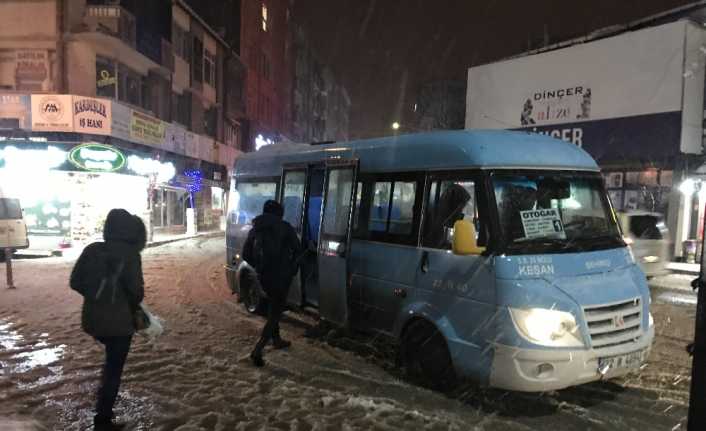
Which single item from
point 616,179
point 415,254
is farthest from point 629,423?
point 616,179

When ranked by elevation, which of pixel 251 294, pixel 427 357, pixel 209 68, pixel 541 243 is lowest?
pixel 251 294

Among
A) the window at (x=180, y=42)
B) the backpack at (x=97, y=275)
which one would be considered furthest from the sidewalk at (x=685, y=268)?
the window at (x=180, y=42)

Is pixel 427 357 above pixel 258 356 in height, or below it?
above

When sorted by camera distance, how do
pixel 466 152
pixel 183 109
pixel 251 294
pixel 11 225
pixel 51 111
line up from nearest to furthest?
1. pixel 466 152
2. pixel 251 294
3. pixel 11 225
4. pixel 51 111
5. pixel 183 109

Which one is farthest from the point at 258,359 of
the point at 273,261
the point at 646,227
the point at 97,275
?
the point at 646,227

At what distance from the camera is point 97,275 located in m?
4.17

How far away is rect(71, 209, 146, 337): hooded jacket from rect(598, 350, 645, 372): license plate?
4.13 m

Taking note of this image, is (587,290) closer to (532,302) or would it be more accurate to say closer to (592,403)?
(532,302)

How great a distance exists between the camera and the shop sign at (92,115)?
62.2 feet

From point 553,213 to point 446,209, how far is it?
1.07 metres

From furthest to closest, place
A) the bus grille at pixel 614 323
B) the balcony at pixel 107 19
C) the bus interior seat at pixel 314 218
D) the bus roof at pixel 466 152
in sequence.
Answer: the balcony at pixel 107 19, the bus interior seat at pixel 314 218, the bus roof at pixel 466 152, the bus grille at pixel 614 323

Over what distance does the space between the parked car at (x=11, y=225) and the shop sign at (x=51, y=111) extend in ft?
15.7

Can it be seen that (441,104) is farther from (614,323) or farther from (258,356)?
(614,323)

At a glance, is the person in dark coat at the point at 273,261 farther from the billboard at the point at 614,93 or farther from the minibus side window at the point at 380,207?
the billboard at the point at 614,93
